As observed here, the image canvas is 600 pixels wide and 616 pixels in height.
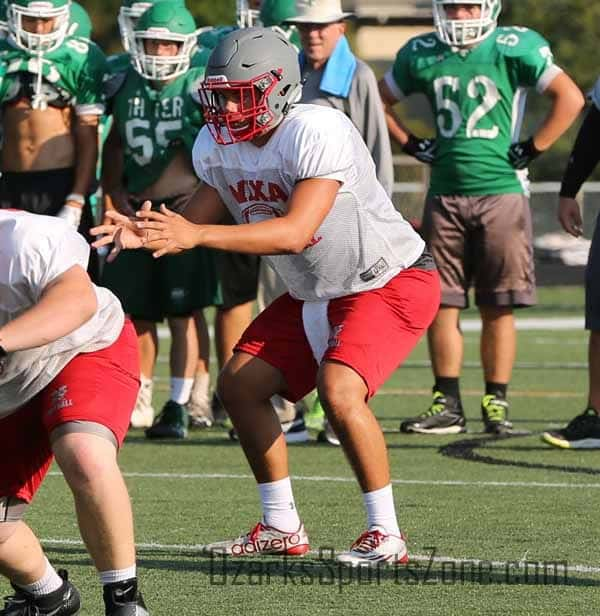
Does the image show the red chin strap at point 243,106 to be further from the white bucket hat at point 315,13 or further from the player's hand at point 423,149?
the player's hand at point 423,149

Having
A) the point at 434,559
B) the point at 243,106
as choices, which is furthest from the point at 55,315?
the point at 434,559

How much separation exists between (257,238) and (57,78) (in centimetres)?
386

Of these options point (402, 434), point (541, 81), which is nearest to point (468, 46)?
point (541, 81)

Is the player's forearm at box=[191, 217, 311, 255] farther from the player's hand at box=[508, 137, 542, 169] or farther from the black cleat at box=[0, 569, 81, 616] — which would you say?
the player's hand at box=[508, 137, 542, 169]

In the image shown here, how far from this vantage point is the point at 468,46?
26.0ft

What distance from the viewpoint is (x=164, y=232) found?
421cm

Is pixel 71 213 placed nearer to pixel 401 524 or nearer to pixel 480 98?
pixel 480 98

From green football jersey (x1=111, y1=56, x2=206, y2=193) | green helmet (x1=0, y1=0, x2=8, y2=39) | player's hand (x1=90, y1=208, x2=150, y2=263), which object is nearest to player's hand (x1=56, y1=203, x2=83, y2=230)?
green football jersey (x1=111, y1=56, x2=206, y2=193)

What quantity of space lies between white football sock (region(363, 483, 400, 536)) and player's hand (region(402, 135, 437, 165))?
3381 mm

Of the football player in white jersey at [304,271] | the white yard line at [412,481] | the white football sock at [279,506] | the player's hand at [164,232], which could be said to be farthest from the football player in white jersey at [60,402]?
the white yard line at [412,481]

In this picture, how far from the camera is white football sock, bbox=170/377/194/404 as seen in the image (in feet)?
26.1

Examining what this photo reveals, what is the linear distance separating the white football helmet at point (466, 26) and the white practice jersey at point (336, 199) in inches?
109

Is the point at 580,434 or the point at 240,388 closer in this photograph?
the point at 240,388

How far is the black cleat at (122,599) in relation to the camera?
407cm
